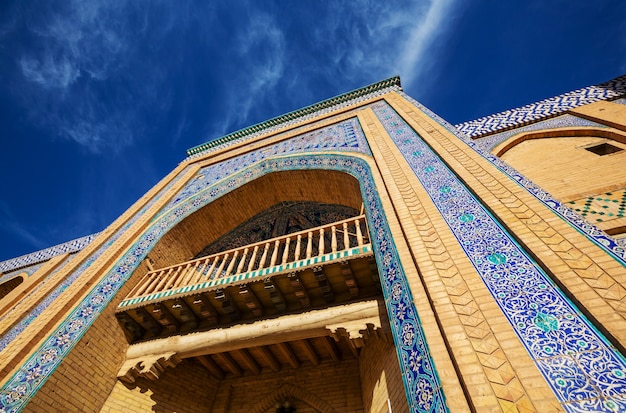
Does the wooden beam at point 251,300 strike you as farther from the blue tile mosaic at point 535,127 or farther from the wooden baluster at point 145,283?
the blue tile mosaic at point 535,127

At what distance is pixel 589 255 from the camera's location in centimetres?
182

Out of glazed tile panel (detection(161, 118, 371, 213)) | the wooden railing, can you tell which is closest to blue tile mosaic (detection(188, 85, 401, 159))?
glazed tile panel (detection(161, 118, 371, 213))

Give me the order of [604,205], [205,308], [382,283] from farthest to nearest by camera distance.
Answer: [205,308] → [604,205] → [382,283]

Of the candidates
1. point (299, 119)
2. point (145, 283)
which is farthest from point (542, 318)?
point (299, 119)

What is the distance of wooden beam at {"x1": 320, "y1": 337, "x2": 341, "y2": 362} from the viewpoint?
3.84 m

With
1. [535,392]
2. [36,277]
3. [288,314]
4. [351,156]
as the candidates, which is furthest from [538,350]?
[36,277]

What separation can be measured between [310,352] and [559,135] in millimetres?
4725

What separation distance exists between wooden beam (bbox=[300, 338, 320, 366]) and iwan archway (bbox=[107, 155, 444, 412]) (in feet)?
0.08

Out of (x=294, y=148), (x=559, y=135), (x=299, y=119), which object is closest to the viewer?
(x=559, y=135)

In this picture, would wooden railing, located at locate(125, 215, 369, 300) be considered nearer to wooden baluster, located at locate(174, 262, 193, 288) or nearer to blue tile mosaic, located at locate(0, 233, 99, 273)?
wooden baluster, located at locate(174, 262, 193, 288)

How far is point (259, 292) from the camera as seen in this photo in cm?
359

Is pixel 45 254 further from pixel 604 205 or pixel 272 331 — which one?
pixel 604 205

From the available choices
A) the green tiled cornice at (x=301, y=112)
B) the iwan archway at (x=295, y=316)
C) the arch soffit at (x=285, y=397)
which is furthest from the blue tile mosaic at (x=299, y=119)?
the arch soffit at (x=285, y=397)

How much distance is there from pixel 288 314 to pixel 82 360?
2.05m
